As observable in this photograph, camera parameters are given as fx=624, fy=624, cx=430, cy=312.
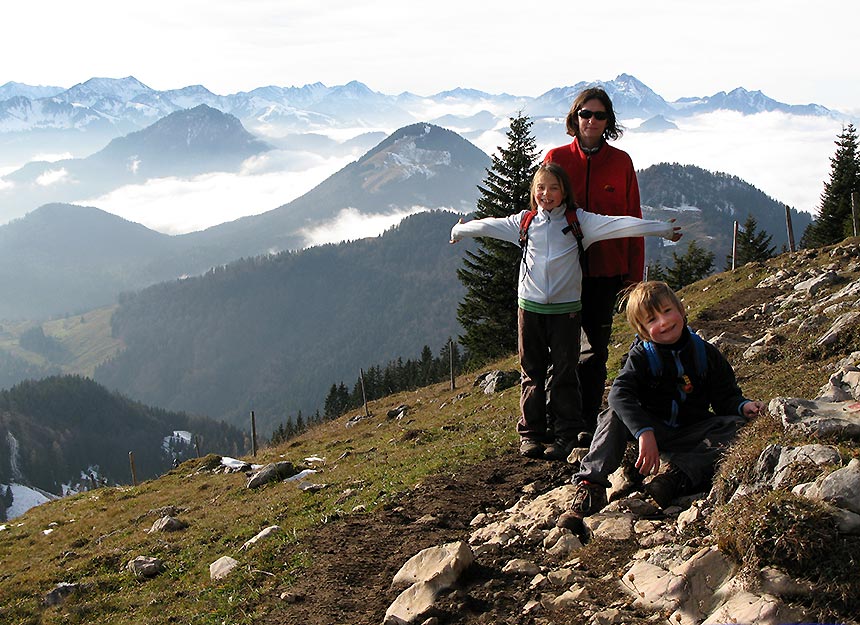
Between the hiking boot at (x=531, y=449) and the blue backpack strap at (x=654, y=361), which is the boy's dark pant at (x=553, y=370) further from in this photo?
the blue backpack strap at (x=654, y=361)

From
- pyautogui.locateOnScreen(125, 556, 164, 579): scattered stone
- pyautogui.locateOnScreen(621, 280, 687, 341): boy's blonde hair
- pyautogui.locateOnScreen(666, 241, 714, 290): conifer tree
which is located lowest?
pyautogui.locateOnScreen(666, 241, 714, 290): conifer tree

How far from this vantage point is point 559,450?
27.4 feet

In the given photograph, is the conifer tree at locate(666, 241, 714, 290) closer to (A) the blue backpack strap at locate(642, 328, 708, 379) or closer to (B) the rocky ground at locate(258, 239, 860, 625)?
(B) the rocky ground at locate(258, 239, 860, 625)

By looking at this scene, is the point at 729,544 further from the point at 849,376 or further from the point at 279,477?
the point at 279,477

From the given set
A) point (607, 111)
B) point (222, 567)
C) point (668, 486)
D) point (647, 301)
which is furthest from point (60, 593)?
point (607, 111)

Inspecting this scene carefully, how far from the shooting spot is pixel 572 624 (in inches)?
184

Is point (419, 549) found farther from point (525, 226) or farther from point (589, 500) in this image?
point (525, 226)

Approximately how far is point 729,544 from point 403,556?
12.3ft

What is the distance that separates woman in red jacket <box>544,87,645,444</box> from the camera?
7734 millimetres

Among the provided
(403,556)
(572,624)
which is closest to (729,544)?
(572,624)

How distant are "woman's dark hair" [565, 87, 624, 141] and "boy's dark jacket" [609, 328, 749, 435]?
294 centimetres

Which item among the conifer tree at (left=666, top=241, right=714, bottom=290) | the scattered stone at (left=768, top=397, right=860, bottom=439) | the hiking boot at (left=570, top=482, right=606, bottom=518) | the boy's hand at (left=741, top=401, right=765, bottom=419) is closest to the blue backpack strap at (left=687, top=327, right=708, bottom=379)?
the boy's hand at (left=741, top=401, right=765, bottom=419)

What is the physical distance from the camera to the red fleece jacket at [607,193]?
778 centimetres

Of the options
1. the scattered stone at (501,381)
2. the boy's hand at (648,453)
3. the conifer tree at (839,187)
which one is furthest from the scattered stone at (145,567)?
the conifer tree at (839,187)
